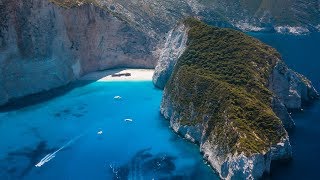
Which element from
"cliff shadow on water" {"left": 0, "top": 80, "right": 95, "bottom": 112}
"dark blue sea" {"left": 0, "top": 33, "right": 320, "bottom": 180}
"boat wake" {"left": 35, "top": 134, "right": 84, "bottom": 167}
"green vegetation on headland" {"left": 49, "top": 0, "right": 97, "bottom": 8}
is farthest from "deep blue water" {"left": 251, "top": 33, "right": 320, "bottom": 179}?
"green vegetation on headland" {"left": 49, "top": 0, "right": 97, "bottom": 8}

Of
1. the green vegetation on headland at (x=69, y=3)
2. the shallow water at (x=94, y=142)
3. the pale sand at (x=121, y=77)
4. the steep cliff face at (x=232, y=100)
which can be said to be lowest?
the pale sand at (x=121, y=77)

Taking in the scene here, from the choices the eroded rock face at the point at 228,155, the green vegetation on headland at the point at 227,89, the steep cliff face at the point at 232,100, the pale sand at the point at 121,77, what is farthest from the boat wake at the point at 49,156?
the pale sand at the point at 121,77

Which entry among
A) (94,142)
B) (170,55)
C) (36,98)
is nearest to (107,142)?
(94,142)

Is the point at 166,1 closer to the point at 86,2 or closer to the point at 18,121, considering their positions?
the point at 86,2

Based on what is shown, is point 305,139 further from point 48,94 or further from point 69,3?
point 69,3

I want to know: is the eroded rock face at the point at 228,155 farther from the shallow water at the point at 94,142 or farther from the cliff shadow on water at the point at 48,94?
the cliff shadow on water at the point at 48,94

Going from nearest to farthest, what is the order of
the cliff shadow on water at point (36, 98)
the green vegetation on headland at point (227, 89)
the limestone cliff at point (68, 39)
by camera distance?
the green vegetation on headland at point (227, 89) → the cliff shadow on water at point (36, 98) → the limestone cliff at point (68, 39)
